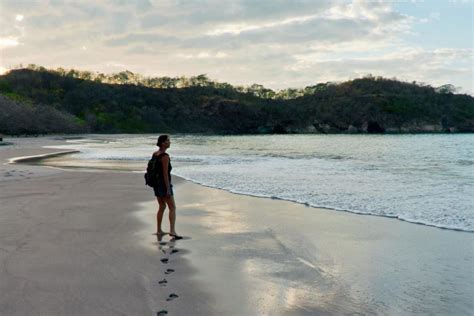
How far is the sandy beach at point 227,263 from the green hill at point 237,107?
121m

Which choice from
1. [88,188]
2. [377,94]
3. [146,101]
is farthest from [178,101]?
[88,188]

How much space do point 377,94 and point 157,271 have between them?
6685 inches

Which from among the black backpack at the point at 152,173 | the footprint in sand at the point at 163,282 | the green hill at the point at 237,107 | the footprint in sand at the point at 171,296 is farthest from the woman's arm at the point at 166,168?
the green hill at the point at 237,107

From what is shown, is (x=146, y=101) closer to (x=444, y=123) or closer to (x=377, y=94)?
(x=377, y=94)

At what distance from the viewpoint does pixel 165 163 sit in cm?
751

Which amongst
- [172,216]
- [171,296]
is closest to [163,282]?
[171,296]

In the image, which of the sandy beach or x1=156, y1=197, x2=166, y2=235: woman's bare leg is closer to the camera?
the sandy beach

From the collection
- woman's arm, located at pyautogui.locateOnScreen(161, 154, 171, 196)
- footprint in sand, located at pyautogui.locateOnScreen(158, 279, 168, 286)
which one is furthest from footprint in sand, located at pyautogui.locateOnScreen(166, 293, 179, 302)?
woman's arm, located at pyautogui.locateOnScreen(161, 154, 171, 196)

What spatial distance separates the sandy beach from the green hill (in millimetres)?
120873

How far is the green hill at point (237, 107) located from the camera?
142 metres

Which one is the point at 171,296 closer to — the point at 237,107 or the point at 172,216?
the point at 172,216

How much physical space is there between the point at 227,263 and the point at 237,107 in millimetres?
163746

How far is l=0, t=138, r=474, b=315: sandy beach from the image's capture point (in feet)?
14.3

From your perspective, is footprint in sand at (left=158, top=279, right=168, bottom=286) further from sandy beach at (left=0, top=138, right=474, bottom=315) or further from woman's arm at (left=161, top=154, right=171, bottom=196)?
woman's arm at (left=161, top=154, right=171, bottom=196)
